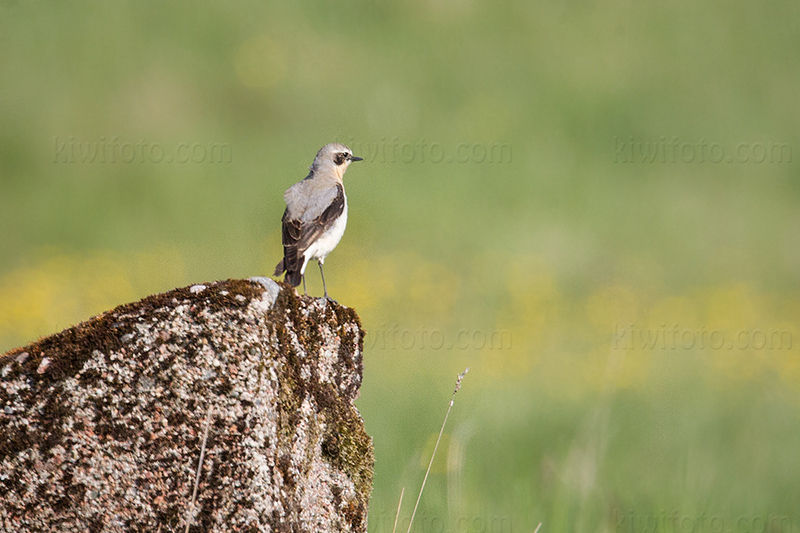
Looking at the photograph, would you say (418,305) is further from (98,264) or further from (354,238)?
(98,264)

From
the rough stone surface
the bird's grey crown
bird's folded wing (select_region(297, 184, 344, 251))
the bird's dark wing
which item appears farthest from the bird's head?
the rough stone surface

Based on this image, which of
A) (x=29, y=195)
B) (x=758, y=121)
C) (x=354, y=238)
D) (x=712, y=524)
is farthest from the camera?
(x=758, y=121)

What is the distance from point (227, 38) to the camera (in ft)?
73.9

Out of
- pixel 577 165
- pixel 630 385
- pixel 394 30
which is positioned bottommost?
pixel 630 385

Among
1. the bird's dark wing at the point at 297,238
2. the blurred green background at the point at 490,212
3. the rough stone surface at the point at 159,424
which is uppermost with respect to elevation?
the blurred green background at the point at 490,212

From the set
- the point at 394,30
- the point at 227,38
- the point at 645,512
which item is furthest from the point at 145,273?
the point at 394,30

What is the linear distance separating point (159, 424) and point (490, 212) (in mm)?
15890

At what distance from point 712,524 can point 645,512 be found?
495mm

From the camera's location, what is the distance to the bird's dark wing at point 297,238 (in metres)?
5.62

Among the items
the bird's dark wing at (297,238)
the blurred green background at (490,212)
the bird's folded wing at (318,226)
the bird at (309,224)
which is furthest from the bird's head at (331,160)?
the blurred green background at (490,212)

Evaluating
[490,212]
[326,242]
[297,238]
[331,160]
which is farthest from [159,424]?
[490,212]

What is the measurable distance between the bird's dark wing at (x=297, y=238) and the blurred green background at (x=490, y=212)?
150cm

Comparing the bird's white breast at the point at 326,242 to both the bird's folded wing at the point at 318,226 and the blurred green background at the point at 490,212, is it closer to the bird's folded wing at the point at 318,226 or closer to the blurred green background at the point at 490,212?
the bird's folded wing at the point at 318,226

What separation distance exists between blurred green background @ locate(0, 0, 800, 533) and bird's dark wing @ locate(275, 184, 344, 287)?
1.50 meters
